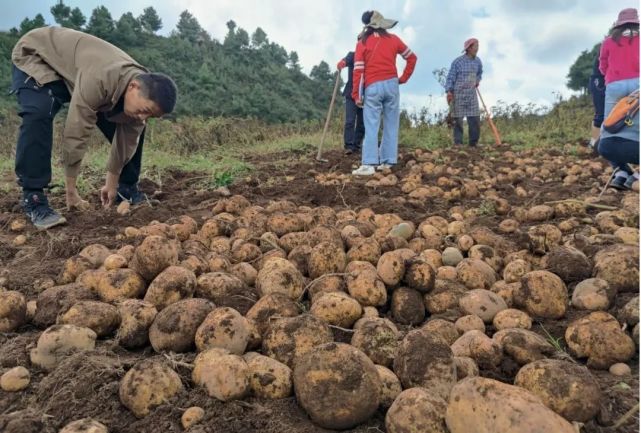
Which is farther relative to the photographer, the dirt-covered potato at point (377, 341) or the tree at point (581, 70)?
the tree at point (581, 70)

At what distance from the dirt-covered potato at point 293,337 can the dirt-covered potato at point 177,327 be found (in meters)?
0.24

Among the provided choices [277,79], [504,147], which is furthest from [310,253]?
[277,79]

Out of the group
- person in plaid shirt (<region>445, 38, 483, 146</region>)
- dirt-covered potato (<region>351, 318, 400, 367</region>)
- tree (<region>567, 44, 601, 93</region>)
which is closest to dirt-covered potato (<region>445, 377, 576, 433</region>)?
dirt-covered potato (<region>351, 318, 400, 367</region>)

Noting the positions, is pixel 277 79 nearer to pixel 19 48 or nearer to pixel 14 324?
pixel 19 48

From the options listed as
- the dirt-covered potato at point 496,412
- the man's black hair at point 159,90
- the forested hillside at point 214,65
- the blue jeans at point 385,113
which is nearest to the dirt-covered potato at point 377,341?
the dirt-covered potato at point 496,412

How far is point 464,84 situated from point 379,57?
2.97 m

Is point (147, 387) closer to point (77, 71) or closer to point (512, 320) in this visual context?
point (512, 320)

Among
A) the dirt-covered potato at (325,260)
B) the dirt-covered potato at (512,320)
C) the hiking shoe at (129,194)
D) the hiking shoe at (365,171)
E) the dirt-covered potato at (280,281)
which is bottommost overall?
the dirt-covered potato at (512,320)

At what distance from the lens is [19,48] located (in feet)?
11.8

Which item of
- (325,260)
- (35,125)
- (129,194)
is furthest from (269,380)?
(129,194)

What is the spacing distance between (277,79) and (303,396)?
104 ft

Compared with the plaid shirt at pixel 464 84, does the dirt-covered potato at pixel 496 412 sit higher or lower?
lower

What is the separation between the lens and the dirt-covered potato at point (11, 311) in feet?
5.96

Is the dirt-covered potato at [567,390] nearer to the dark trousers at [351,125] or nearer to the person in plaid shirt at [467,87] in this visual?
the dark trousers at [351,125]
